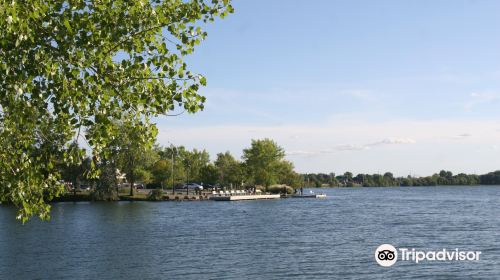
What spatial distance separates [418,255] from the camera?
130 feet

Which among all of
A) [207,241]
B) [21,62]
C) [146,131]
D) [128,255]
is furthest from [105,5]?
[207,241]

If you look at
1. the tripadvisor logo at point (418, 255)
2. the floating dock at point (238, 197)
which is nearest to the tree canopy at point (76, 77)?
the tripadvisor logo at point (418, 255)

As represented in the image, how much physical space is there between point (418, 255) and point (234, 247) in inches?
562

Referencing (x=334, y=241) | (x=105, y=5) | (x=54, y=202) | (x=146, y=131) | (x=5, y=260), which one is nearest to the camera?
(x=105, y=5)

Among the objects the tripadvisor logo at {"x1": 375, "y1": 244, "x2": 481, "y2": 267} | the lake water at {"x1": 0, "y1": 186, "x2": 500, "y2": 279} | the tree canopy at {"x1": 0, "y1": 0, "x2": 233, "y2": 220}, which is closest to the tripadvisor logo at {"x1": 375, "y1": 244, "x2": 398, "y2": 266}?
the tripadvisor logo at {"x1": 375, "y1": 244, "x2": 481, "y2": 267}

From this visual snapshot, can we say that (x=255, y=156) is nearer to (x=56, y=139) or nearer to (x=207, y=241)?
(x=207, y=241)

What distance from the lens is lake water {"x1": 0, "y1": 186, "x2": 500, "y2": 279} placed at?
33.9 metres

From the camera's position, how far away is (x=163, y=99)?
482 inches

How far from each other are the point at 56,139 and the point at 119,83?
2.53 m

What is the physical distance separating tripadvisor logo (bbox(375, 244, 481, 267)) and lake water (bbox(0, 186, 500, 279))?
725 millimetres

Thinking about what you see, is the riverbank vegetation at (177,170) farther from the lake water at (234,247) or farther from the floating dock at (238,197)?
the lake water at (234,247)

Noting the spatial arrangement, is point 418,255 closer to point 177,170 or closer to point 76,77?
point 76,77

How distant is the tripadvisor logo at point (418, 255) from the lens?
37.5 metres

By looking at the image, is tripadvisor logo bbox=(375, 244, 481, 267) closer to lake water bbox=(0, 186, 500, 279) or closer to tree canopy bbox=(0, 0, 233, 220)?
lake water bbox=(0, 186, 500, 279)
